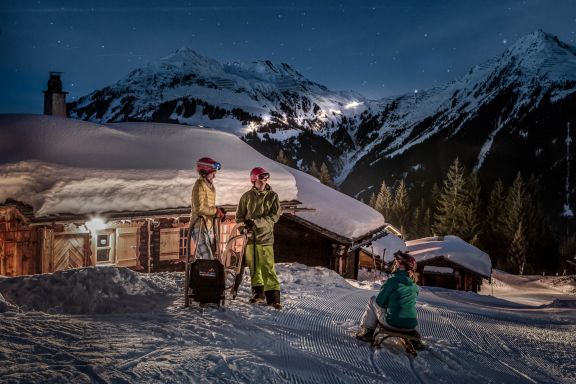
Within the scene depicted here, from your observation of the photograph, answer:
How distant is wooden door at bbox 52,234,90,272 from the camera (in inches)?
452

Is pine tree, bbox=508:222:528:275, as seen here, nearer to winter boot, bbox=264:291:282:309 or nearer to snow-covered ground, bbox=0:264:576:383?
snow-covered ground, bbox=0:264:576:383

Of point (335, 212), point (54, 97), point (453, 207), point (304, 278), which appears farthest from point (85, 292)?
point (453, 207)

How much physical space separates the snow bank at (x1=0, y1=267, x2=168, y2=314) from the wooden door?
170 inches

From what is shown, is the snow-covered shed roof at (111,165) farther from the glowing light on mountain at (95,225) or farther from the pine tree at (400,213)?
the pine tree at (400,213)

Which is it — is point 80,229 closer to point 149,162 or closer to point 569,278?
point 149,162

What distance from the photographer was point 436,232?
56.4 metres

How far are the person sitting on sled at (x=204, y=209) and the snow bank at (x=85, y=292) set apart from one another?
44.7 inches

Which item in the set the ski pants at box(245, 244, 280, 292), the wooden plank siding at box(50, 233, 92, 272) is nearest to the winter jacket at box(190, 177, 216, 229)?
the ski pants at box(245, 244, 280, 292)

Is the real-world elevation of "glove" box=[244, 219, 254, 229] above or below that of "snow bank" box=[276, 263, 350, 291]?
above

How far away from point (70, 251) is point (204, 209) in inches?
271

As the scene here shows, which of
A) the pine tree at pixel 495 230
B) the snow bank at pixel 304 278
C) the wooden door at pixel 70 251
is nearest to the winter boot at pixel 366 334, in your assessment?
the snow bank at pixel 304 278

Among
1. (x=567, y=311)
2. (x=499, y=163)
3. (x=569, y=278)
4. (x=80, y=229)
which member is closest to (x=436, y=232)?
(x=569, y=278)

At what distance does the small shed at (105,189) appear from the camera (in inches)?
409

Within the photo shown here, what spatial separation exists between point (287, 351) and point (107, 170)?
829cm
